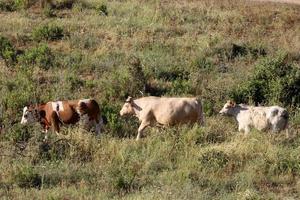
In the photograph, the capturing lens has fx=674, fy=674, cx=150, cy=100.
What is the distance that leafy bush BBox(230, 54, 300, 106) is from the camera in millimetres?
17906

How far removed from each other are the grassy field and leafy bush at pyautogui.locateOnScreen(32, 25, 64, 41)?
0.13ft

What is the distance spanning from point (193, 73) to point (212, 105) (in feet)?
7.92

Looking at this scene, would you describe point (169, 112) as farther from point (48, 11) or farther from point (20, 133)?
point (48, 11)

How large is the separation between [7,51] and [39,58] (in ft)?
3.53

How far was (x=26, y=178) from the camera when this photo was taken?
11297 millimetres

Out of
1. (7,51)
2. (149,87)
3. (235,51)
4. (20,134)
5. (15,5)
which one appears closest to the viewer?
(20,134)

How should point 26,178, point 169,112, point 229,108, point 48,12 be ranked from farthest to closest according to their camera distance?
point 48,12
point 229,108
point 169,112
point 26,178

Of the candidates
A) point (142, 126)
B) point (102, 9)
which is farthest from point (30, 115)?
point (102, 9)

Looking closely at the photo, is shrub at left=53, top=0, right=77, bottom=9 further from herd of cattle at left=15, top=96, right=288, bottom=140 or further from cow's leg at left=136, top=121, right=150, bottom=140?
cow's leg at left=136, top=121, right=150, bottom=140

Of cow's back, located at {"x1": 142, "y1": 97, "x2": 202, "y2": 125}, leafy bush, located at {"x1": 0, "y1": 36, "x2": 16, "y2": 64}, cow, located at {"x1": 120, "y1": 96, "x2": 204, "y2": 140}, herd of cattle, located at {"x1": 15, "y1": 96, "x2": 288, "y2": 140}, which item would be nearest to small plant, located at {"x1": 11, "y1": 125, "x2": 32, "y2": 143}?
herd of cattle, located at {"x1": 15, "y1": 96, "x2": 288, "y2": 140}

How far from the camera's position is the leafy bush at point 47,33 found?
72.1 ft

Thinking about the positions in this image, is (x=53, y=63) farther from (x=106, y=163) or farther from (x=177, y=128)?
(x=106, y=163)

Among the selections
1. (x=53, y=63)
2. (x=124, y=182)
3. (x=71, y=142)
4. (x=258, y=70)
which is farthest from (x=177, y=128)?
(x=53, y=63)

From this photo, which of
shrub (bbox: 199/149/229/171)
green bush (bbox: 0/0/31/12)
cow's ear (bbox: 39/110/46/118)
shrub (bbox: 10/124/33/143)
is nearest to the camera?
shrub (bbox: 199/149/229/171)
